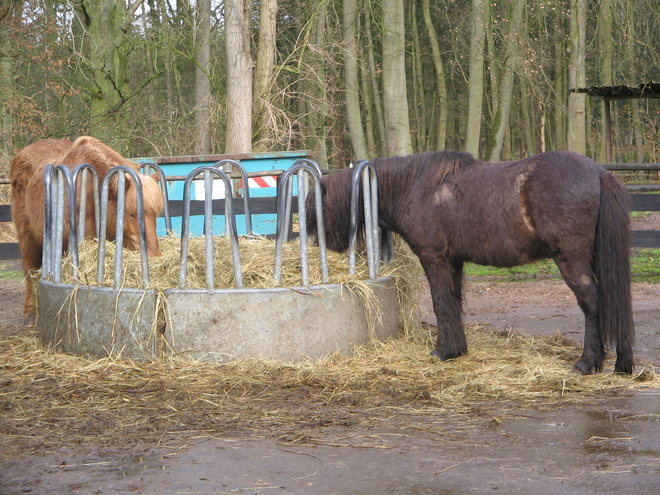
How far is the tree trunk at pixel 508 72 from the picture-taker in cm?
1628

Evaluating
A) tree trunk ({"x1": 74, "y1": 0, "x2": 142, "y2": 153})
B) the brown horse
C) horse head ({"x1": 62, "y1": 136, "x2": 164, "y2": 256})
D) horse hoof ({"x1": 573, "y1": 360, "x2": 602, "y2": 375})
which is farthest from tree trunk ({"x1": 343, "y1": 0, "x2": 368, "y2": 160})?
horse hoof ({"x1": 573, "y1": 360, "x2": 602, "y2": 375})

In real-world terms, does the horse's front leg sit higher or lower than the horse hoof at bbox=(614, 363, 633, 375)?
higher

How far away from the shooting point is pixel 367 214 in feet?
18.6

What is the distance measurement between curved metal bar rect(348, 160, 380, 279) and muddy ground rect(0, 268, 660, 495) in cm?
180

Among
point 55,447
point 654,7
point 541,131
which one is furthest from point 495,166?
point 541,131

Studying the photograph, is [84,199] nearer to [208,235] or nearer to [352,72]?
[208,235]

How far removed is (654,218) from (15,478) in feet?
51.1

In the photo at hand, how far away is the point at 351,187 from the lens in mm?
5793

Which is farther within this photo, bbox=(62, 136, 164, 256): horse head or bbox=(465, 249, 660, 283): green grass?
bbox=(465, 249, 660, 283): green grass

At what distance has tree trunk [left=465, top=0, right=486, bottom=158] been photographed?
16481 mm

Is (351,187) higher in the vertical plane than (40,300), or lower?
higher

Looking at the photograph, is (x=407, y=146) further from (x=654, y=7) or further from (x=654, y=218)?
(x=654, y=7)

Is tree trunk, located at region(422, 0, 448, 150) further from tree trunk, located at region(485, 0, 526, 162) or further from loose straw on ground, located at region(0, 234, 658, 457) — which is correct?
loose straw on ground, located at region(0, 234, 658, 457)

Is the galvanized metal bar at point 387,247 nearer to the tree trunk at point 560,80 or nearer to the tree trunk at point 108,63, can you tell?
the tree trunk at point 108,63
